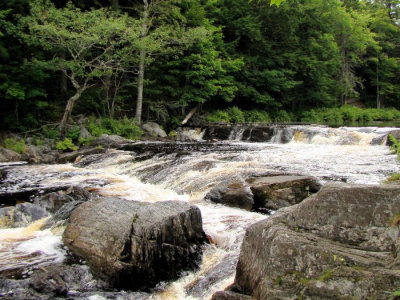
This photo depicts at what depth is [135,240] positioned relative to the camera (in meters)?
4.72

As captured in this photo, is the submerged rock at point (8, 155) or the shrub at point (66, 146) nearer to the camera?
the submerged rock at point (8, 155)

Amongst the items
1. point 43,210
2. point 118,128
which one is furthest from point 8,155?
point 43,210

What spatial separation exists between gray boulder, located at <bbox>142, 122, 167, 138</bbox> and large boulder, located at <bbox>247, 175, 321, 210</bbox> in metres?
13.3

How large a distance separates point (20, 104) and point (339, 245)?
689 inches

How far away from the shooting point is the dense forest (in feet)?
52.7

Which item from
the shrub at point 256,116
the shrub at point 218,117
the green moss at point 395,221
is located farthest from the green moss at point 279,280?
the shrub at point 256,116

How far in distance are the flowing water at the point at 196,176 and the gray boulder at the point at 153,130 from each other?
138 inches

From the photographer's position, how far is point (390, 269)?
2639 mm

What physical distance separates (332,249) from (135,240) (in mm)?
2780

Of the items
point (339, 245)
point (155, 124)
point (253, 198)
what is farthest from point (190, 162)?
point (155, 124)

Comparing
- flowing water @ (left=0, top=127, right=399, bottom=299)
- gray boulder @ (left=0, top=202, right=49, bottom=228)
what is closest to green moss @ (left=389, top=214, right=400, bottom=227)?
flowing water @ (left=0, top=127, right=399, bottom=299)

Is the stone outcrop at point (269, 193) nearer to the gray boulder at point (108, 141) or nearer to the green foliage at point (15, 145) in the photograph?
the gray boulder at point (108, 141)

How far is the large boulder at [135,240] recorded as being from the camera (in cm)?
455

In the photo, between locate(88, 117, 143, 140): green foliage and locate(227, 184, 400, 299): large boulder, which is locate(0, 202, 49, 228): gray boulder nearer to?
locate(227, 184, 400, 299): large boulder
